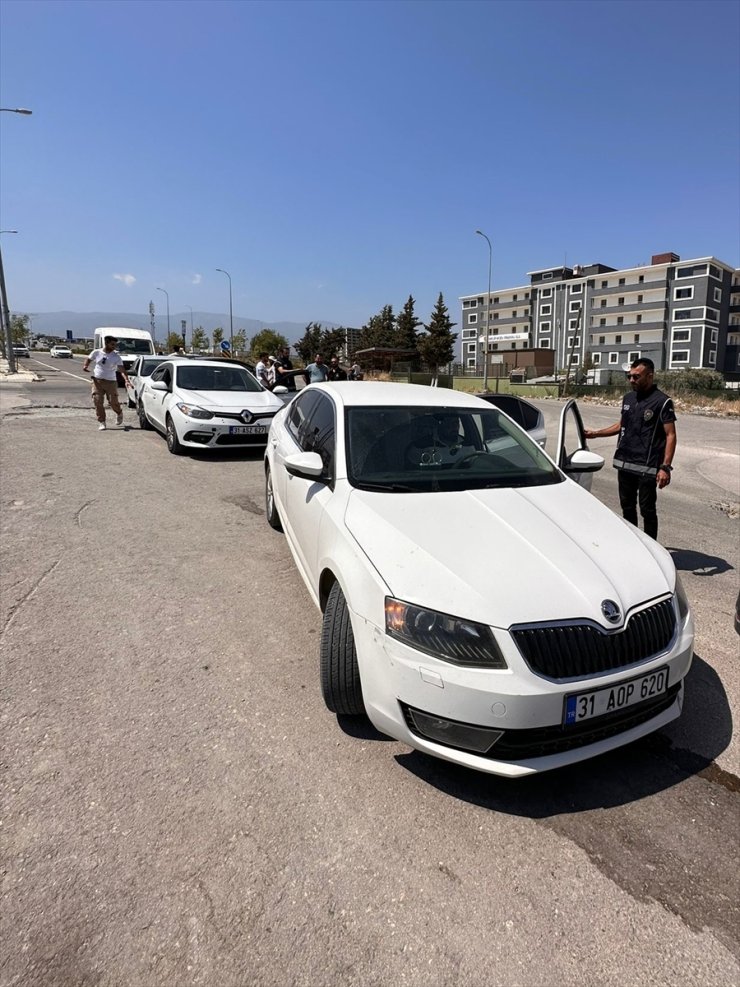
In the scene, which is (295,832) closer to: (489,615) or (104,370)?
(489,615)

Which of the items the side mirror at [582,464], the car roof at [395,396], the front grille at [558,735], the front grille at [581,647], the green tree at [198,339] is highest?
the green tree at [198,339]

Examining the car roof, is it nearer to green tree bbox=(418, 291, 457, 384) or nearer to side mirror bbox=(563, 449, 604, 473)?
side mirror bbox=(563, 449, 604, 473)

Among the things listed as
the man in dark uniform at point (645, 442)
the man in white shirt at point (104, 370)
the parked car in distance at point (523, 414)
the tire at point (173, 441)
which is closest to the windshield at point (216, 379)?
the tire at point (173, 441)

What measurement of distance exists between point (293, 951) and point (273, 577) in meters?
2.98

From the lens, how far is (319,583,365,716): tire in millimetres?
2598

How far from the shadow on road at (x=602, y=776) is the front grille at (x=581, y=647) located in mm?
590

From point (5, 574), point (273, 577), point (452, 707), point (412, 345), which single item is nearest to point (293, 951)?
point (452, 707)

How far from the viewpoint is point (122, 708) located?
2920 millimetres

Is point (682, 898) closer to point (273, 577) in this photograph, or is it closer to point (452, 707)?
point (452, 707)

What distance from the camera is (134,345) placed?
2386 cm

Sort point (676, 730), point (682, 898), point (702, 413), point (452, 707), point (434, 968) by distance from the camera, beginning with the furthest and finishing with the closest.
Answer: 1. point (702, 413)
2. point (676, 730)
3. point (452, 707)
4. point (682, 898)
5. point (434, 968)

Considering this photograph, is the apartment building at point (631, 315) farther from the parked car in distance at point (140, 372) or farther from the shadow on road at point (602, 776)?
the shadow on road at point (602, 776)

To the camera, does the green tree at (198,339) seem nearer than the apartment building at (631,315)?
No

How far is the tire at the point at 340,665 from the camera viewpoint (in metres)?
2.60
